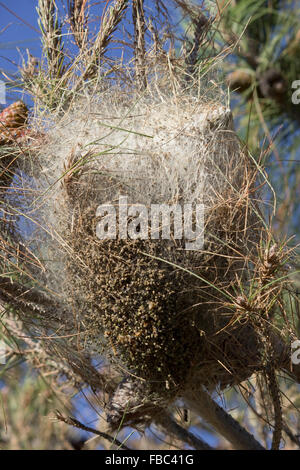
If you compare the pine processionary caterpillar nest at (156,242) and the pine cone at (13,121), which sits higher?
the pine cone at (13,121)

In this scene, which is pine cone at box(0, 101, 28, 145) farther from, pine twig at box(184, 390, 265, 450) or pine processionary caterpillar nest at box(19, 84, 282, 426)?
pine twig at box(184, 390, 265, 450)

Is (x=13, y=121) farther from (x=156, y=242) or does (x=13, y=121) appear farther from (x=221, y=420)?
(x=221, y=420)

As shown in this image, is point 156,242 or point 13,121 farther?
point 13,121

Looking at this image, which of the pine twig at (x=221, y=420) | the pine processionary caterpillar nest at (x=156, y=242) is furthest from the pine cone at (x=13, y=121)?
the pine twig at (x=221, y=420)

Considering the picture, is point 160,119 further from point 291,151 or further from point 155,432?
point 291,151

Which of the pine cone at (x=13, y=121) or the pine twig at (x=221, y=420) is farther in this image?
the pine twig at (x=221, y=420)

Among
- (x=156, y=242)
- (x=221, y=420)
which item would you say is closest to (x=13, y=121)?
(x=156, y=242)

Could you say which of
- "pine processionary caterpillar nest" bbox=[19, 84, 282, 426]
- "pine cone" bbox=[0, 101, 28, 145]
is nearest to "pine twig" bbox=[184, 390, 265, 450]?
"pine processionary caterpillar nest" bbox=[19, 84, 282, 426]

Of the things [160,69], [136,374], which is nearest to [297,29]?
[160,69]

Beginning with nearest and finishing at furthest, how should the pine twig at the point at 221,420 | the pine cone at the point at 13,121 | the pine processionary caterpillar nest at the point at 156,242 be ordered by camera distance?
the pine processionary caterpillar nest at the point at 156,242
the pine cone at the point at 13,121
the pine twig at the point at 221,420

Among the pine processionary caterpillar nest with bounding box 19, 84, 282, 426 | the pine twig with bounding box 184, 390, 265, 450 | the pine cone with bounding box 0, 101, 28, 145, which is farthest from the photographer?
the pine twig with bounding box 184, 390, 265, 450

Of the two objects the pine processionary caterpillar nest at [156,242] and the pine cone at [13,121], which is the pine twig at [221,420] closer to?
the pine processionary caterpillar nest at [156,242]
